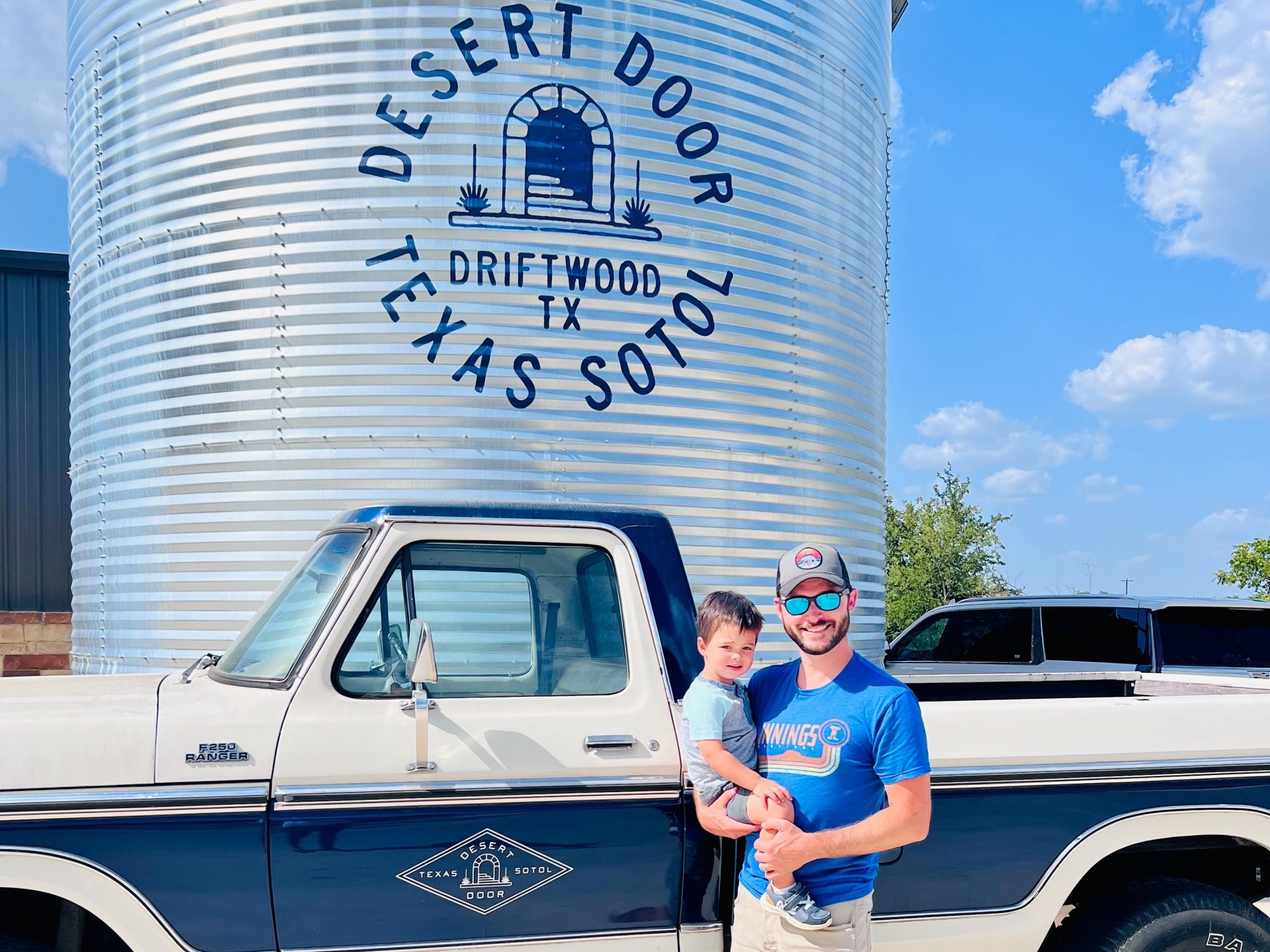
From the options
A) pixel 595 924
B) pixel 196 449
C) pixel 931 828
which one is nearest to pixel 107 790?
pixel 595 924

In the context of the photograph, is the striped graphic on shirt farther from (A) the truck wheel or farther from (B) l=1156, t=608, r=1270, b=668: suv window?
(B) l=1156, t=608, r=1270, b=668: suv window

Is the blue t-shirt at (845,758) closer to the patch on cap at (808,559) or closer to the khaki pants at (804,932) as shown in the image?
the khaki pants at (804,932)

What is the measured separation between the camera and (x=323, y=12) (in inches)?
235

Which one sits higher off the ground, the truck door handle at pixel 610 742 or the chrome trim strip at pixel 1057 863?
the truck door handle at pixel 610 742

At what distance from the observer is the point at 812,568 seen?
254cm

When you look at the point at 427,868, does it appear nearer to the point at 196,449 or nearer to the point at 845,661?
the point at 845,661

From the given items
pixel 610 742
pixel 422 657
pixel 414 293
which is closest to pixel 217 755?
pixel 422 657

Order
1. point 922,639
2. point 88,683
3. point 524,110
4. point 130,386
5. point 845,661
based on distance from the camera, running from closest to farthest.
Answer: point 845,661 → point 88,683 → point 524,110 → point 130,386 → point 922,639

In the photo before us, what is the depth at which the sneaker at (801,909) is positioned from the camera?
95.5 inches

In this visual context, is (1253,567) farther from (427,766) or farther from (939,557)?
(427,766)

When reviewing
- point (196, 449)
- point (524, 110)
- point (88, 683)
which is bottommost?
point (88, 683)

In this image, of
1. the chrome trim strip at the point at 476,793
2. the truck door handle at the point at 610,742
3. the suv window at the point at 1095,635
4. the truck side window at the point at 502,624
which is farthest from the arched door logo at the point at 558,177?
the suv window at the point at 1095,635

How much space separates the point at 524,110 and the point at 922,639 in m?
6.27

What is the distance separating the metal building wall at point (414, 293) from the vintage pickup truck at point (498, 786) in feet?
8.43
